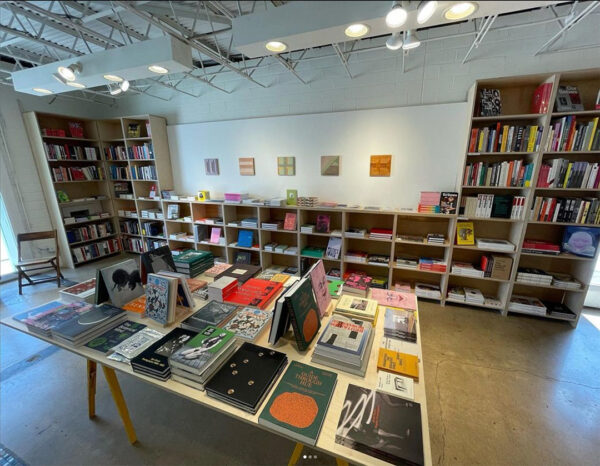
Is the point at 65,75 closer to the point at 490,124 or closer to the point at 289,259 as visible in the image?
the point at 289,259

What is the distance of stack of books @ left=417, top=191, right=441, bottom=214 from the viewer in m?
2.92

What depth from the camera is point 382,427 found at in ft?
3.18

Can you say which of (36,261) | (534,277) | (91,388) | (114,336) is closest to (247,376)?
(114,336)

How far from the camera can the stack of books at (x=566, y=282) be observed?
8.75 ft

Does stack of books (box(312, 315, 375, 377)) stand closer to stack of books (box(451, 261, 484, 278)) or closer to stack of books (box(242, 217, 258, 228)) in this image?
stack of books (box(451, 261, 484, 278))

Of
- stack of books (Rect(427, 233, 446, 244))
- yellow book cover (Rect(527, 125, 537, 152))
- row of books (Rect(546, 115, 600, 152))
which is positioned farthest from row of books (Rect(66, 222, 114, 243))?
row of books (Rect(546, 115, 600, 152))

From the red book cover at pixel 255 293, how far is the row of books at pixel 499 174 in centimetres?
244

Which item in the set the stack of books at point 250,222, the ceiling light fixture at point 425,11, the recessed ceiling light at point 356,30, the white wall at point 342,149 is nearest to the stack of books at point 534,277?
the white wall at point 342,149

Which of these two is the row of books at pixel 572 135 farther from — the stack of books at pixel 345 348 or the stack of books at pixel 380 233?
the stack of books at pixel 345 348

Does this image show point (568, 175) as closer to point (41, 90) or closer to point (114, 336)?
point (114, 336)

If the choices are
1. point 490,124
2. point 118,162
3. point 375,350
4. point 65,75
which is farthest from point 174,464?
point 118,162

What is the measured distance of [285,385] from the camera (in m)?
1.15

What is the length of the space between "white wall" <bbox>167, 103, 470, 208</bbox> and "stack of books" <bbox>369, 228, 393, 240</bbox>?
349mm

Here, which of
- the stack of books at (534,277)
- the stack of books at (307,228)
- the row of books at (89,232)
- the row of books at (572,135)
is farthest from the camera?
the row of books at (89,232)
